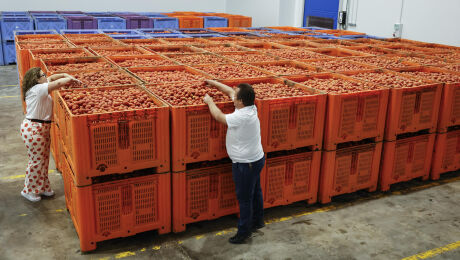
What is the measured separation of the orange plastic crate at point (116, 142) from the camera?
3941 millimetres

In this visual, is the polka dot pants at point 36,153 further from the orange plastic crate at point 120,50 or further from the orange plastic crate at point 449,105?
the orange plastic crate at point 449,105

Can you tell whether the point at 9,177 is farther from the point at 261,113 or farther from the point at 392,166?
the point at 392,166

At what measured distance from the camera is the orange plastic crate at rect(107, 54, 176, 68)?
6629 mm

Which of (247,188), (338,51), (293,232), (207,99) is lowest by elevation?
(293,232)

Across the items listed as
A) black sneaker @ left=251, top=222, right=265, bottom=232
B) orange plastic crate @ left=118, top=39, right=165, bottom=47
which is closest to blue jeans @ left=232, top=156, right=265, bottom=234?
black sneaker @ left=251, top=222, right=265, bottom=232

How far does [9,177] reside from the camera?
20.0ft

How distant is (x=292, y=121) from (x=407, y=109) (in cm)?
185

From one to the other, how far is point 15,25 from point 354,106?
12698 millimetres

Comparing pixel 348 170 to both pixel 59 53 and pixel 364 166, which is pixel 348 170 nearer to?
pixel 364 166

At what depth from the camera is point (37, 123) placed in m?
5.13

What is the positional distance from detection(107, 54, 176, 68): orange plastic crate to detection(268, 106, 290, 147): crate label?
8.23 feet

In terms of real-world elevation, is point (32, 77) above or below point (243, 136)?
above

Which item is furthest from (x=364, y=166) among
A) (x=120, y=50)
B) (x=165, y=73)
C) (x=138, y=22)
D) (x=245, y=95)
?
(x=138, y=22)

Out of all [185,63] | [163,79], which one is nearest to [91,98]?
[163,79]
